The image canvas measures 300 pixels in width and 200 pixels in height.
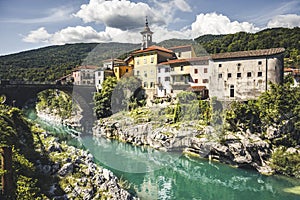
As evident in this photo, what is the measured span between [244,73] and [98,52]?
27.2 metres

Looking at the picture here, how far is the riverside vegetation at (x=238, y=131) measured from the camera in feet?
60.0

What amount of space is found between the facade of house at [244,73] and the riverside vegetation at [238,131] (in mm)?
2675

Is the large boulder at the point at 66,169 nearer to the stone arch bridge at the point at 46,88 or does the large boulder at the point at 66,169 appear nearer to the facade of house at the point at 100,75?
the stone arch bridge at the point at 46,88

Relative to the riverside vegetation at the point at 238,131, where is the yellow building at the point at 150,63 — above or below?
above

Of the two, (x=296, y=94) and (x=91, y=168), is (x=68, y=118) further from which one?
(x=296, y=94)

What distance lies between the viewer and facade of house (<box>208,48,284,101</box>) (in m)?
23.0

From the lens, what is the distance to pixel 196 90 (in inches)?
1053

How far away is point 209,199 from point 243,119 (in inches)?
328

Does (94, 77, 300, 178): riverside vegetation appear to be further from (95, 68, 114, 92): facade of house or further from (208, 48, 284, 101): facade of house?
(95, 68, 114, 92): facade of house

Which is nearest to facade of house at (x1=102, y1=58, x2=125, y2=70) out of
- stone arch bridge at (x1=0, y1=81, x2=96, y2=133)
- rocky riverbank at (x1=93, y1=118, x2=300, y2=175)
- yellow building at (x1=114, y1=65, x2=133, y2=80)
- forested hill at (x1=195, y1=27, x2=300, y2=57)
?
yellow building at (x1=114, y1=65, x2=133, y2=80)

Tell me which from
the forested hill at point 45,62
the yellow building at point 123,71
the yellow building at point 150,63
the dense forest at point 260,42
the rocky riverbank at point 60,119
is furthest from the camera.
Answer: the forested hill at point 45,62

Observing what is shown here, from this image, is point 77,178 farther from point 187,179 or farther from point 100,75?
point 100,75

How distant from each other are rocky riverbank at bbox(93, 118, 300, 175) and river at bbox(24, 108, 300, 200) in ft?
2.25

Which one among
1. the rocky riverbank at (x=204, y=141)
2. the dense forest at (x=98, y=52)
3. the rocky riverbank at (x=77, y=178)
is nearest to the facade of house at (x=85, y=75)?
the dense forest at (x=98, y=52)
